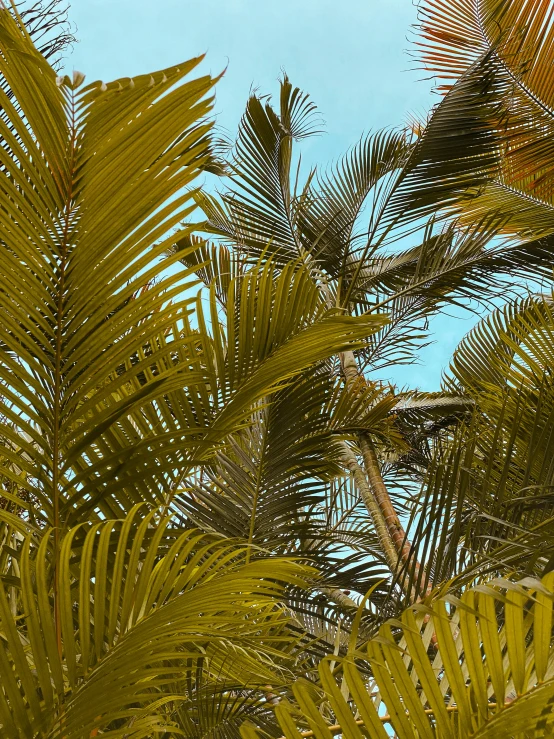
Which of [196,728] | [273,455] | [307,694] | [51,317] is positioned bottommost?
[196,728]

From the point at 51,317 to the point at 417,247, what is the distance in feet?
9.08

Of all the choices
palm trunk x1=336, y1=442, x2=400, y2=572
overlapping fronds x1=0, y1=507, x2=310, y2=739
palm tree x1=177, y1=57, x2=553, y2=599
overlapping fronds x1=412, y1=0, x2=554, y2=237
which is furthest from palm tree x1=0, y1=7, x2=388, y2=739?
overlapping fronds x1=412, y1=0, x2=554, y2=237

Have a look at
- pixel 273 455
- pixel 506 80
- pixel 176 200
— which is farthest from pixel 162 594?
pixel 506 80

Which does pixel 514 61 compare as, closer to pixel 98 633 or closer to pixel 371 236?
pixel 371 236

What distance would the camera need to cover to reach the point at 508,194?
170 inches

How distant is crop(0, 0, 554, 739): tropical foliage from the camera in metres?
0.87

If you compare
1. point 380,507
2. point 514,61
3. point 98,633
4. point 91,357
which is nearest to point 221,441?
point 91,357

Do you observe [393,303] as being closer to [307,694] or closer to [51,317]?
[51,317]

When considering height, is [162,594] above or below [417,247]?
below

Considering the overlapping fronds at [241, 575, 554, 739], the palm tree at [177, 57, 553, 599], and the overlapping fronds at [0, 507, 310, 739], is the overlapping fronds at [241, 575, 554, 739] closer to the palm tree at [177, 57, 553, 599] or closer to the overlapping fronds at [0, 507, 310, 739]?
the overlapping fronds at [0, 507, 310, 739]

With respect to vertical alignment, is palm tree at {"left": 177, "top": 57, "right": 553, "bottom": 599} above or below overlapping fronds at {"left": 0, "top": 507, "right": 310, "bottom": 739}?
above

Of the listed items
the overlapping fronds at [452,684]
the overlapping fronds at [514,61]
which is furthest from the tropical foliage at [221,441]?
the overlapping fronds at [514,61]

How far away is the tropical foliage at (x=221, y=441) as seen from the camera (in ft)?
2.85

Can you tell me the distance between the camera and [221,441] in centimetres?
159
